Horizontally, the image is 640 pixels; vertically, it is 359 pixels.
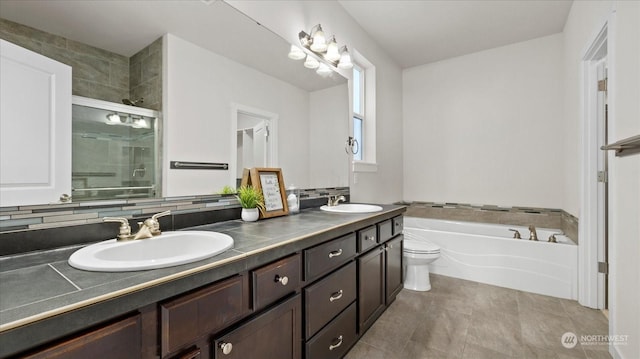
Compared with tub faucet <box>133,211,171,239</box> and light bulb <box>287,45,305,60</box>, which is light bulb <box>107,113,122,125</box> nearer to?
tub faucet <box>133,211,171,239</box>

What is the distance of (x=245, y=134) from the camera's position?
1.69 meters

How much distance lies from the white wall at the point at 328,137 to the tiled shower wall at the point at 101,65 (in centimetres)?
116

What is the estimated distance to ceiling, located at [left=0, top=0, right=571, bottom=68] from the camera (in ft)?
3.42

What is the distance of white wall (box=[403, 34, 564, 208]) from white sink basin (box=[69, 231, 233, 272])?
11.2ft

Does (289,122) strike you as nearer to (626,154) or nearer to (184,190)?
(184,190)

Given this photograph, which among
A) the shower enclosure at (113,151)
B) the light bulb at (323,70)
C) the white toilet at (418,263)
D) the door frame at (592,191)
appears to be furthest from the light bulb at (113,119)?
the door frame at (592,191)

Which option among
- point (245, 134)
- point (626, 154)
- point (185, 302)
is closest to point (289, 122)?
point (245, 134)

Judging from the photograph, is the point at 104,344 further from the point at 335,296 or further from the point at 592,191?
the point at 592,191

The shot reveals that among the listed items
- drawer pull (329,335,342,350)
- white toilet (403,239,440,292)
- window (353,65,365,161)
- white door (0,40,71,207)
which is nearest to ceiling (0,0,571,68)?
white door (0,40,71,207)

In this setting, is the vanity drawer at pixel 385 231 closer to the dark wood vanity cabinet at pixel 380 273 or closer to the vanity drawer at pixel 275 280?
the dark wood vanity cabinet at pixel 380 273

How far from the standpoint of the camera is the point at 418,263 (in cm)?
270

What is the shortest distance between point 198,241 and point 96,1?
105cm

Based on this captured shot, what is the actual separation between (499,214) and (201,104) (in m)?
3.58

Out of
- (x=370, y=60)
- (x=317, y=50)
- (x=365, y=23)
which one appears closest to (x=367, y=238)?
(x=317, y=50)
